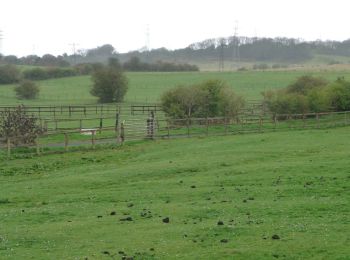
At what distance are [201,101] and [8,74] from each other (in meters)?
81.8

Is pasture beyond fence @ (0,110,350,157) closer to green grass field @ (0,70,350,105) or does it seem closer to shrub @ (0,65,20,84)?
green grass field @ (0,70,350,105)

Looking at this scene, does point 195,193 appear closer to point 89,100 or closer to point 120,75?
point 120,75

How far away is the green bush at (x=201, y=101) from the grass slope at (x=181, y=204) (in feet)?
64.1

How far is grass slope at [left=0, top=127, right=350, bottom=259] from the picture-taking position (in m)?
12.7

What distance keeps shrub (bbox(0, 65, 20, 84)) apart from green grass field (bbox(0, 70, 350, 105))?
5.07 meters

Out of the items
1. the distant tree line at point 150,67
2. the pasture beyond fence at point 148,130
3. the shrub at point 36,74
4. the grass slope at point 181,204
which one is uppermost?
the distant tree line at point 150,67

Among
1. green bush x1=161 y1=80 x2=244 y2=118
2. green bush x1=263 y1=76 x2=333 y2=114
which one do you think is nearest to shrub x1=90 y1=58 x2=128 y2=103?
green bush x1=263 y1=76 x2=333 y2=114

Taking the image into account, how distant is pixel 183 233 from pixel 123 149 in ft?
68.5

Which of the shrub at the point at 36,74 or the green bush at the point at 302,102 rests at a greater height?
the shrub at the point at 36,74

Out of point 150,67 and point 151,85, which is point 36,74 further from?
point 150,67

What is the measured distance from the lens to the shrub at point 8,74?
124 m

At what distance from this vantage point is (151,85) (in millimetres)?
124312

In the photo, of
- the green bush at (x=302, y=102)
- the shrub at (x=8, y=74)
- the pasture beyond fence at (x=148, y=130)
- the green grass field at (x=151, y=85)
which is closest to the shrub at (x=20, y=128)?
the pasture beyond fence at (x=148, y=130)

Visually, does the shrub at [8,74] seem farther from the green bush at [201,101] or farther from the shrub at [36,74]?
the green bush at [201,101]
